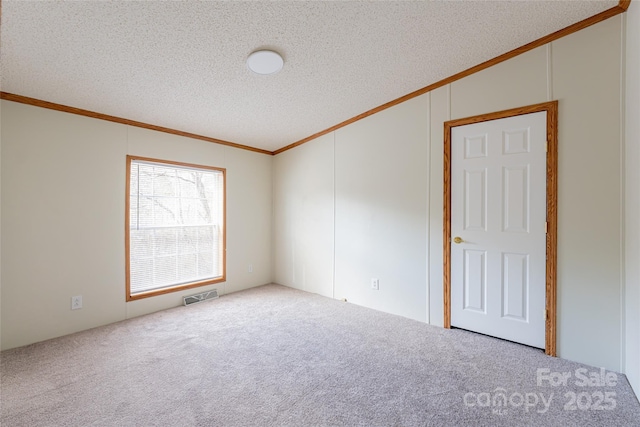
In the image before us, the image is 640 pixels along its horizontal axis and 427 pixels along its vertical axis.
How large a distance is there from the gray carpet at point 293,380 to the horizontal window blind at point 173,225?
0.69m

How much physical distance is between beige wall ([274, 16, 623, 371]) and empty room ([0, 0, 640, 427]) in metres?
0.02

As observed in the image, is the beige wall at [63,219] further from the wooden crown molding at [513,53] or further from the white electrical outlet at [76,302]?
the wooden crown molding at [513,53]

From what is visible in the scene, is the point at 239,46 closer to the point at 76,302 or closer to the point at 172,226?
the point at 172,226

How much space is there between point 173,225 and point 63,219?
1094 millimetres

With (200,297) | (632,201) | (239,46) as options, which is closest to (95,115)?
(239,46)

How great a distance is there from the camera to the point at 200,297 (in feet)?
12.4

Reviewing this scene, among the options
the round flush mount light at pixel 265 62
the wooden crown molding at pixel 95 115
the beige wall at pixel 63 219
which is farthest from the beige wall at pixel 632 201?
the beige wall at pixel 63 219

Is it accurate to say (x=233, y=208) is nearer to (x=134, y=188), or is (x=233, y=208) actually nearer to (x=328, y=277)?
(x=134, y=188)

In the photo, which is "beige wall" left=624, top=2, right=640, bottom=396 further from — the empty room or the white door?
the white door

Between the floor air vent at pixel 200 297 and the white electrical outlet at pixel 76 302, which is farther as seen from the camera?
the floor air vent at pixel 200 297

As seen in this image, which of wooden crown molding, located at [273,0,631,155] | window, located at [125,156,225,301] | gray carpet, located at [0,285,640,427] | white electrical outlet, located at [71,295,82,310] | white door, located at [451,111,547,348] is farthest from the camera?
window, located at [125,156,225,301]

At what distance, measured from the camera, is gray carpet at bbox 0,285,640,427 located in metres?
1.68

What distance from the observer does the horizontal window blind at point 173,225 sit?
3.32 m

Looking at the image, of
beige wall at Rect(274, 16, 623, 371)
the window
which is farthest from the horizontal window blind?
beige wall at Rect(274, 16, 623, 371)
